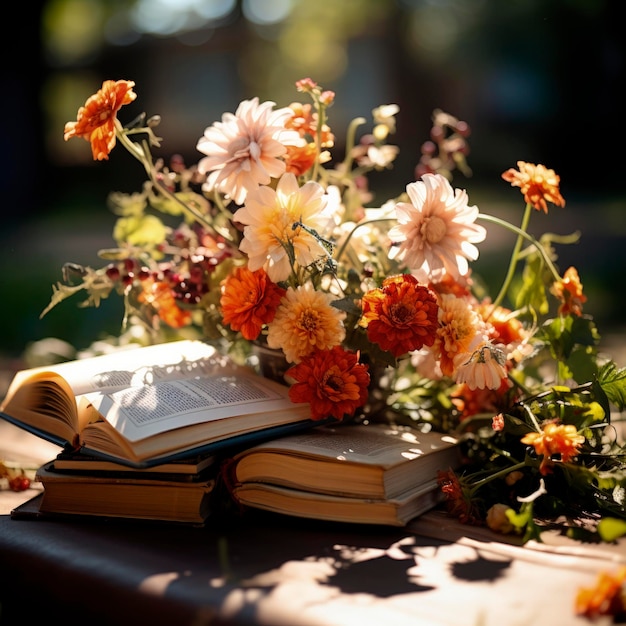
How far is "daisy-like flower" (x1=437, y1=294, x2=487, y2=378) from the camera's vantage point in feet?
3.47

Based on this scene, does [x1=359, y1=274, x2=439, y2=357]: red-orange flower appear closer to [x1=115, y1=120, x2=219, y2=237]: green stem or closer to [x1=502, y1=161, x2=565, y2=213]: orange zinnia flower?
[x1=502, y1=161, x2=565, y2=213]: orange zinnia flower

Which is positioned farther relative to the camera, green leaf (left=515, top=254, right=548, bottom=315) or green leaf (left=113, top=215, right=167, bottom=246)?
green leaf (left=113, top=215, right=167, bottom=246)

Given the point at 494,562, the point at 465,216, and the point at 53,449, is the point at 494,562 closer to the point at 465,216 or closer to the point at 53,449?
the point at 465,216

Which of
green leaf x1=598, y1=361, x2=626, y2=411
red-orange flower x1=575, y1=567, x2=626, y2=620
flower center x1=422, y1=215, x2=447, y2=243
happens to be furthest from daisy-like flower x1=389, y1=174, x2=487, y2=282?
red-orange flower x1=575, y1=567, x2=626, y2=620

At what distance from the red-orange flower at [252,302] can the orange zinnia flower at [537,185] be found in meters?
0.35

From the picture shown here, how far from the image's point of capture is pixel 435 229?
1045 millimetres

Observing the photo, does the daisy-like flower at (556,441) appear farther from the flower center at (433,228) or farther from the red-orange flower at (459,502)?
the flower center at (433,228)

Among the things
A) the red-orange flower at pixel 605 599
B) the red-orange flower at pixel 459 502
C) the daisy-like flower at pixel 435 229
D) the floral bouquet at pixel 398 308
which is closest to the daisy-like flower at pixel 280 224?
the floral bouquet at pixel 398 308

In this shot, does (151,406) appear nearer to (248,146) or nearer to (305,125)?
(248,146)

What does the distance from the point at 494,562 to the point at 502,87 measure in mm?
9811

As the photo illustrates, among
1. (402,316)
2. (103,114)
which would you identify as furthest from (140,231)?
(402,316)

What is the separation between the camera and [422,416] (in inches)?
50.2

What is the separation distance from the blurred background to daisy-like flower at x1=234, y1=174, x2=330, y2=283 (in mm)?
4229

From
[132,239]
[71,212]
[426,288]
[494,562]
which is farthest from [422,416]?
[71,212]
